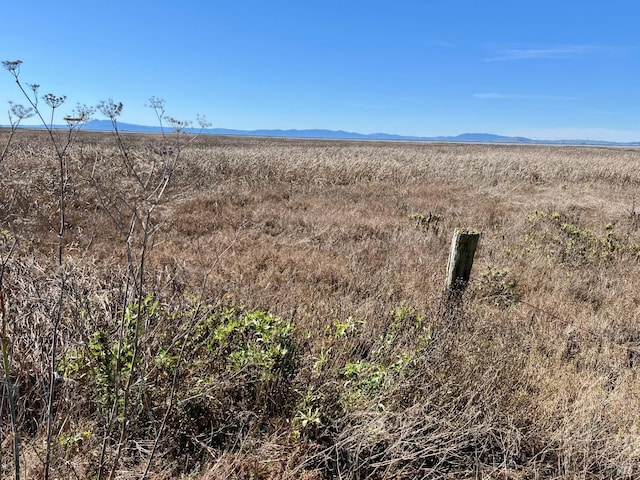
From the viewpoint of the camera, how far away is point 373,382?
2598 millimetres

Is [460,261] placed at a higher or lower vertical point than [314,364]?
higher

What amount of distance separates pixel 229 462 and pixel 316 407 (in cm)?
58

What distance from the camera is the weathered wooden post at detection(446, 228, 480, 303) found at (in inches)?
150

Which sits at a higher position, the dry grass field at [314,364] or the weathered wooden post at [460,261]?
the weathered wooden post at [460,261]

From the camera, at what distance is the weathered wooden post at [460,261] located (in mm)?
3807

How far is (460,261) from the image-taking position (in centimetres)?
387

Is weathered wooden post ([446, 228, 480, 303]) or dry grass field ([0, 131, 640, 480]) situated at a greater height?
weathered wooden post ([446, 228, 480, 303])

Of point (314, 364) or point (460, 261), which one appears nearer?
point (314, 364)

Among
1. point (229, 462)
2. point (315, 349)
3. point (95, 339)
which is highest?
point (95, 339)

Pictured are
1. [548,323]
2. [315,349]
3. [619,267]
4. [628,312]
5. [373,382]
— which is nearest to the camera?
[373,382]

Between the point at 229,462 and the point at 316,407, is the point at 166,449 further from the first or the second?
the point at 316,407

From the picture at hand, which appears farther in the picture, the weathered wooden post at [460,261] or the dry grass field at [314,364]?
the weathered wooden post at [460,261]

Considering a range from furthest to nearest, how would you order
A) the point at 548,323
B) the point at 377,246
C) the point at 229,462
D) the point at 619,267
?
the point at 377,246, the point at 619,267, the point at 548,323, the point at 229,462

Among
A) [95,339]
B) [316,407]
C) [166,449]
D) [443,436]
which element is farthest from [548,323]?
[95,339]
